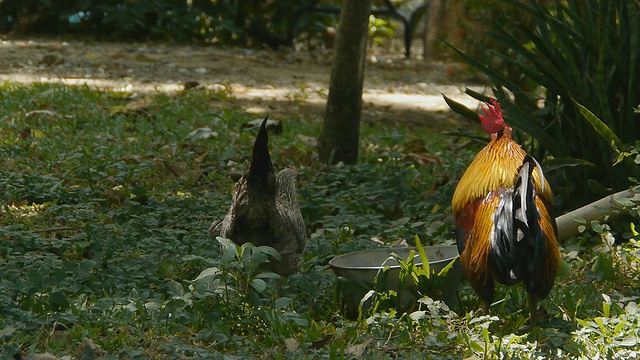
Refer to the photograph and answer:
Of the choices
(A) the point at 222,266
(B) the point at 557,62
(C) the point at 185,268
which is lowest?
(C) the point at 185,268

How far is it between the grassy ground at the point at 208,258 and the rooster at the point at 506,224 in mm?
209

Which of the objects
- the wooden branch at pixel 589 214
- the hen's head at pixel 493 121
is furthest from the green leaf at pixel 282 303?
the wooden branch at pixel 589 214

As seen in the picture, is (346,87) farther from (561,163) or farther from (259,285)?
(259,285)

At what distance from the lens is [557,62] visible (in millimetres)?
5574

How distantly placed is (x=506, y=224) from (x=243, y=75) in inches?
290

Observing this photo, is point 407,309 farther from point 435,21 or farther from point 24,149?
point 435,21

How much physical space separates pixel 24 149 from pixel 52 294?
3.13 meters

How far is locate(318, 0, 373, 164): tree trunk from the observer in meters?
6.37

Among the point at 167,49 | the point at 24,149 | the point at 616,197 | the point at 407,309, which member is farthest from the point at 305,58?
the point at 407,309

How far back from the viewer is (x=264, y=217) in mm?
4105

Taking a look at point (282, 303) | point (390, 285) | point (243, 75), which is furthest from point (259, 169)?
point (243, 75)

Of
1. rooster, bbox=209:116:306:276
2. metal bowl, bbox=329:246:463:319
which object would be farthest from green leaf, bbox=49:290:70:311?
metal bowl, bbox=329:246:463:319

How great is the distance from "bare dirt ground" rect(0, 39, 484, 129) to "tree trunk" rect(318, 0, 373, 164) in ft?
6.50

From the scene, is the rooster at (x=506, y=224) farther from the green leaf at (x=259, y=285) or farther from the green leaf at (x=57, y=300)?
the green leaf at (x=57, y=300)
